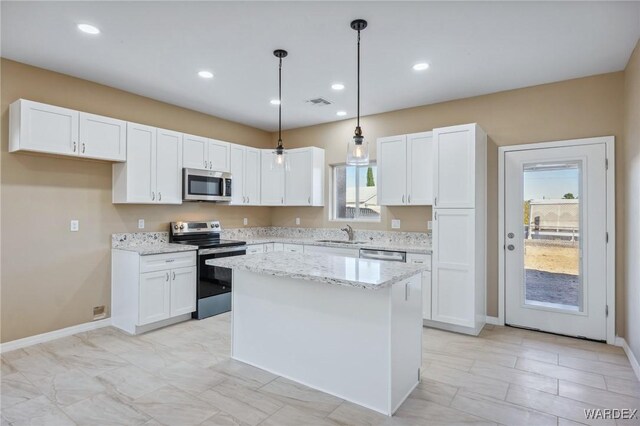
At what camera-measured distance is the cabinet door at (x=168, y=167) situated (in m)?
4.21

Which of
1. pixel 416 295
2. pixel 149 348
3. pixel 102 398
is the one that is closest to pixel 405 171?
pixel 416 295

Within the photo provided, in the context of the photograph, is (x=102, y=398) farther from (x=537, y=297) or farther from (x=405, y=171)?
(x=537, y=297)

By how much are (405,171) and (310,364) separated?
2699mm

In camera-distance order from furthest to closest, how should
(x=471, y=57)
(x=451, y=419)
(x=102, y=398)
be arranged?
(x=471, y=57), (x=102, y=398), (x=451, y=419)

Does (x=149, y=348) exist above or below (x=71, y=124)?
below

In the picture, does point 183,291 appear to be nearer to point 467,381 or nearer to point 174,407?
point 174,407

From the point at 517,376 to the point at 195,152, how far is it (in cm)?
429

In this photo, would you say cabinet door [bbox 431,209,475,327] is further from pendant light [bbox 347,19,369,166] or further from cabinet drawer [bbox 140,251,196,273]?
cabinet drawer [bbox 140,251,196,273]

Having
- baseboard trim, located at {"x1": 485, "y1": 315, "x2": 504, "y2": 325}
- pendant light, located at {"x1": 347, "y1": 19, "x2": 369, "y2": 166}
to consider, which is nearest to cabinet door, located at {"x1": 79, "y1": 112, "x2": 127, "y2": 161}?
pendant light, located at {"x1": 347, "y1": 19, "x2": 369, "y2": 166}

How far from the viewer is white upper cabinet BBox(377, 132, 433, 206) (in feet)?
14.0

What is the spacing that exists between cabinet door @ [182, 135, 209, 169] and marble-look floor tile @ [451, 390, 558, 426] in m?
3.91

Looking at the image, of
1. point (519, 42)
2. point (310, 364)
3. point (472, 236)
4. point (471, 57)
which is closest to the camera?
point (310, 364)

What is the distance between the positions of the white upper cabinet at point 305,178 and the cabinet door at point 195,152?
1.30 metres

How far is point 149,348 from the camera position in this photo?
338cm
